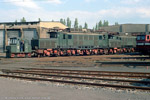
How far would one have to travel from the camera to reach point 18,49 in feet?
85.1

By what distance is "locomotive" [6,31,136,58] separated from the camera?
26.4m

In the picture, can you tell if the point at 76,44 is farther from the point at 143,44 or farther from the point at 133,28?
the point at 133,28

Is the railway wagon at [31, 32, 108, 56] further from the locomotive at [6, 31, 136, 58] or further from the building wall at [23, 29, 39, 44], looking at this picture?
the building wall at [23, 29, 39, 44]

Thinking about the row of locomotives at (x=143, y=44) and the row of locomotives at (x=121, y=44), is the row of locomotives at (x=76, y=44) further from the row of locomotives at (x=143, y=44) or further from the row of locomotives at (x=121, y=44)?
the row of locomotives at (x=143, y=44)

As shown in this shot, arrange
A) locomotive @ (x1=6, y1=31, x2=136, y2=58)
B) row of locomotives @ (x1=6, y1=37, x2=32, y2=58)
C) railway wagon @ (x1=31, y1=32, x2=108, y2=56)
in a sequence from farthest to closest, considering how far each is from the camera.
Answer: railway wagon @ (x1=31, y1=32, x2=108, y2=56) → locomotive @ (x1=6, y1=31, x2=136, y2=58) → row of locomotives @ (x1=6, y1=37, x2=32, y2=58)

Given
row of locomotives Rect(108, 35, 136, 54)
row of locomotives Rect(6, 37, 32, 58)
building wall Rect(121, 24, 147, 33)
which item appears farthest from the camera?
building wall Rect(121, 24, 147, 33)

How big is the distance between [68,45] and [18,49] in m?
7.54

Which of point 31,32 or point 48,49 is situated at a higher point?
point 31,32

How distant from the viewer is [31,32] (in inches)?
1849

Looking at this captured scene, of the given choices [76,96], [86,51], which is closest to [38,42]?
[86,51]

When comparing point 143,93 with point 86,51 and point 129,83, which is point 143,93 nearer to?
point 129,83

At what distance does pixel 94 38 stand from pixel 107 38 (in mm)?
3097

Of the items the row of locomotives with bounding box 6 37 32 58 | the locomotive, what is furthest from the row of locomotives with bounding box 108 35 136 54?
the row of locomotives with bounding box 6 37 32 58

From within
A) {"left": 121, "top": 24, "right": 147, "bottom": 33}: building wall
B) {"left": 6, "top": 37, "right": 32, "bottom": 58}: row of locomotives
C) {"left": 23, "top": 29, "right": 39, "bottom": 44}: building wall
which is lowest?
{"left": 6, "top": 37, "right": 32, "bottom": 58}: row of locomotives
